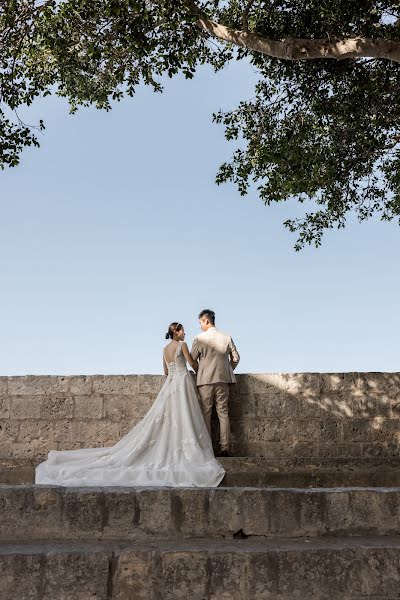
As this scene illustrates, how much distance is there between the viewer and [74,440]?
8.84m

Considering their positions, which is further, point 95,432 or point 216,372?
point 95,432

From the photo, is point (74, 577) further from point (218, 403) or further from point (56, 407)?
point (56, 407)

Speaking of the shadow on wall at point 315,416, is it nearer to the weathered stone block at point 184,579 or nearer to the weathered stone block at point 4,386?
the weathered stone block at point 4,386

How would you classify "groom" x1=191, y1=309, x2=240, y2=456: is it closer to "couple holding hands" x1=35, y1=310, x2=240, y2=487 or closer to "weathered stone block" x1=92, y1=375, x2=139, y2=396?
"couple holding hands" x1=35, y1=310, x2=240, y2=487

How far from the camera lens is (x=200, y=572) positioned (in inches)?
179

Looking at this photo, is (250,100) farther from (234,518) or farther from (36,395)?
(234,518)

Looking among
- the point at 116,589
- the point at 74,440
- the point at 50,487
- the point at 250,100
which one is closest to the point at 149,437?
the point at 74,440

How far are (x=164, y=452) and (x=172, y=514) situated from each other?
8.34 ft

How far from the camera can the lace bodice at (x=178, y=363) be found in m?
8.32

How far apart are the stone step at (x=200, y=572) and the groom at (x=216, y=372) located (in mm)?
3758

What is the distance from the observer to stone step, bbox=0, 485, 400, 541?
5.01 metres

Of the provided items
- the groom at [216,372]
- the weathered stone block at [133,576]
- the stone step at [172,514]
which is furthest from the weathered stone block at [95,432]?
the weathered stone block at [133,576]

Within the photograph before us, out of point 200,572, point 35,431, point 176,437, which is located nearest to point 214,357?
point 176,437

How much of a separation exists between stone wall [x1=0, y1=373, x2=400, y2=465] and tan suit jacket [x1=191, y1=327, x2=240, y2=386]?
1.35 feet
